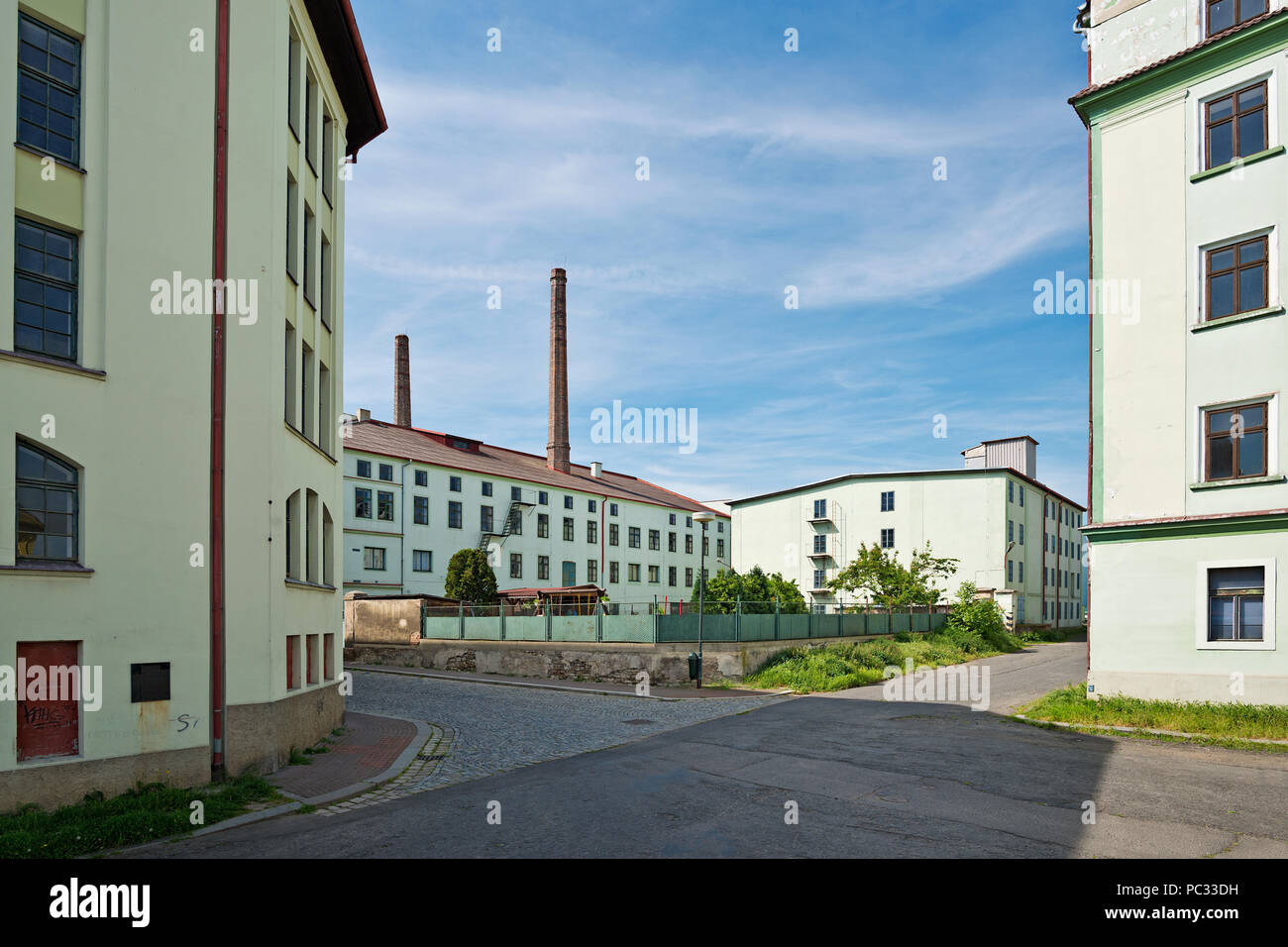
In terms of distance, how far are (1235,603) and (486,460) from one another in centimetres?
4480

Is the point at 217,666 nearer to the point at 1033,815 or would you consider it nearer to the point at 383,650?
the point at 1033,815

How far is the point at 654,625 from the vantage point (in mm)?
25062

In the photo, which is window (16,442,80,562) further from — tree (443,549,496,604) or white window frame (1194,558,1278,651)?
tree (443,549,496,604)

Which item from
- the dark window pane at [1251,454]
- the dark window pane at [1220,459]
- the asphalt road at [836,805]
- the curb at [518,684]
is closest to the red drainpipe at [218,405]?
the asphalt road at [836,805]

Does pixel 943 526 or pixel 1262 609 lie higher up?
pixel 943 526

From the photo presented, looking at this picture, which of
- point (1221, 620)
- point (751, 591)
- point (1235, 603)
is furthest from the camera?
point (751, 591)

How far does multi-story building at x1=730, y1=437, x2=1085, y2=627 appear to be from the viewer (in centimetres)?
5069

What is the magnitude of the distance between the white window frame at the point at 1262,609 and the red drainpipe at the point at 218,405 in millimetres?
17054

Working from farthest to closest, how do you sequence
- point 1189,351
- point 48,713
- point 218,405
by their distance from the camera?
point 1189,351, point 218,405, point 48,713

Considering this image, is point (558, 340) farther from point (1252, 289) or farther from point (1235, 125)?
point (1252, 289)

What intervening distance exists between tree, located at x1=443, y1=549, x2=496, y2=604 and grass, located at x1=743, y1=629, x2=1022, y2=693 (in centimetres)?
1828

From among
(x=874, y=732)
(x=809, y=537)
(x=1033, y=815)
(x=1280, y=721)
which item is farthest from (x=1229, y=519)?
(x=809, y=537)

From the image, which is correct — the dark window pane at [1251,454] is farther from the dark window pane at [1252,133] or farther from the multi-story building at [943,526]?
the multi-story building at [943,526]

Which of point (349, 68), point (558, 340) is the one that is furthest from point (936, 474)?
point (349, 68)
